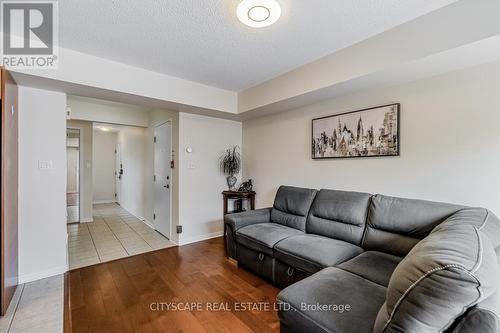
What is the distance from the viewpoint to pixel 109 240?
3.69 m

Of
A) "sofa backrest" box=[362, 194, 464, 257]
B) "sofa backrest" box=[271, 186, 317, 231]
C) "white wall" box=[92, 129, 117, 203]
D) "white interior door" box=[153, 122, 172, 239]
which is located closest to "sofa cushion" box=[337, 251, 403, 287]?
"sofa backrest" box=[362, 194, 464, 257]

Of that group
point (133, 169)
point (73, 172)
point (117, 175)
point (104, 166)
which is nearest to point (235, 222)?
point (133, 169)

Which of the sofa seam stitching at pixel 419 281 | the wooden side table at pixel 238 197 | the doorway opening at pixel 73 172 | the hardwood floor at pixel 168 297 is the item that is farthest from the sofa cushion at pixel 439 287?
the doorway opening at pixel 73 172

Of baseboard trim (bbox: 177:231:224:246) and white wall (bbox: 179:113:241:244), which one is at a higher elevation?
white wall (bbox: 179:113:241:244)

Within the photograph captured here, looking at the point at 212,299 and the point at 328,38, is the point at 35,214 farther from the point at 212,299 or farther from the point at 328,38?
Answer: the point at 328,38

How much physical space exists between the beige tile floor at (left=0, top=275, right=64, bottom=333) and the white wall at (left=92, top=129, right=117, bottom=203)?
205 inches

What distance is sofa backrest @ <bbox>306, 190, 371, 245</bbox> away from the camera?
88.4 inches

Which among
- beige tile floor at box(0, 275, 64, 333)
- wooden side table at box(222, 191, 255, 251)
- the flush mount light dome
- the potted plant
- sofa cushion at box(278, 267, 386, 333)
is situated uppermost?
the flush mount light dome

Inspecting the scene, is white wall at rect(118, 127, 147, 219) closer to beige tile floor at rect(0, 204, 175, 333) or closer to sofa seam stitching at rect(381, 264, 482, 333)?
beige tile floor at rect(0, 204, 175, 333)

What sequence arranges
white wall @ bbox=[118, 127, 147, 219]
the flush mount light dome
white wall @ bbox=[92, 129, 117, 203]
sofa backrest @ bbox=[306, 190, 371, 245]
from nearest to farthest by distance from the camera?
the flush mount light dome, sofa backrest @ bbox=[306, 190, 371, 245], white wall @ bbox=[118, 127, 147, 219], white wall @ bbox=[92, 129, 117, 203]

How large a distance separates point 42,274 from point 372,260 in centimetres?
331

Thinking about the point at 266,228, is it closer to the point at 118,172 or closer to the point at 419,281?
the point at 419,281

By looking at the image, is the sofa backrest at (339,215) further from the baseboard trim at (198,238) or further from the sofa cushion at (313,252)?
the baseboard trim at (198,238)

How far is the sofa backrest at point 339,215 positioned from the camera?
2.25 metres
